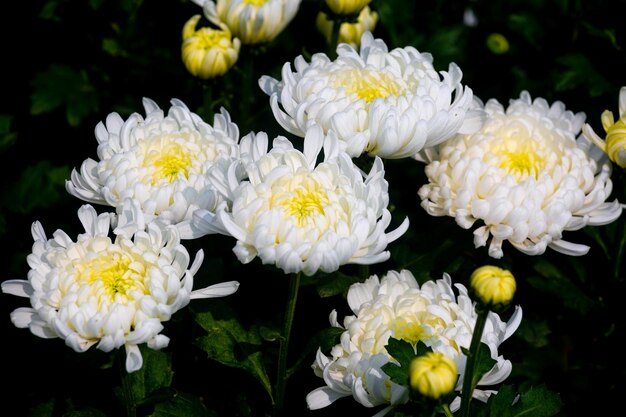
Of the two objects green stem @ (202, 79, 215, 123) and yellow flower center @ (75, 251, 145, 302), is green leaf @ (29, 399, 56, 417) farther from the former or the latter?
green stem @ (202, 79, 215, 123)

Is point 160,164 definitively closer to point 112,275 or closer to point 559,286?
point 112,275

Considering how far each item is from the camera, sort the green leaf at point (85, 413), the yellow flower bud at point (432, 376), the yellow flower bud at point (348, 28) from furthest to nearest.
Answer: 1. the yellow flower bud at point (348, 28)
2. the green leaf at point (85, 413)
3. the yellow flower bud at point (432, 376)

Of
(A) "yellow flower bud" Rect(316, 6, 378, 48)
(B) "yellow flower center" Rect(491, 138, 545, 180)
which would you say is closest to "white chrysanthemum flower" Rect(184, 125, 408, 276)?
(B) "yellow flower center" Rect(491, 138, 545, 180)

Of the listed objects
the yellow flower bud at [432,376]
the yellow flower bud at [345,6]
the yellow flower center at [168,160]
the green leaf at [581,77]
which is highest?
the yellow flower bud at [345,6]

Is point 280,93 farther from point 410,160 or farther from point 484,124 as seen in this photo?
point 410,160

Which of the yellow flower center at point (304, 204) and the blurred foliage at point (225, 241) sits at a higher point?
the yellow flower center at point (304, 204)

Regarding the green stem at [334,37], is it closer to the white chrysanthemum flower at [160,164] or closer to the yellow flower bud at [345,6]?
the yellow flower bud at [345,6]

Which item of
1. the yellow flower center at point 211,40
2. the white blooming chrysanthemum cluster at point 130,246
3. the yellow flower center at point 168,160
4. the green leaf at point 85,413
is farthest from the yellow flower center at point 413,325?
the yellow flower center at point 211,40

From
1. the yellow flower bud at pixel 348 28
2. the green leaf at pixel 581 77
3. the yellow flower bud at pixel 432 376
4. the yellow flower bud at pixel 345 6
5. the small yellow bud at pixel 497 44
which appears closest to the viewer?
the yellow flower bud at pixel 432 376
